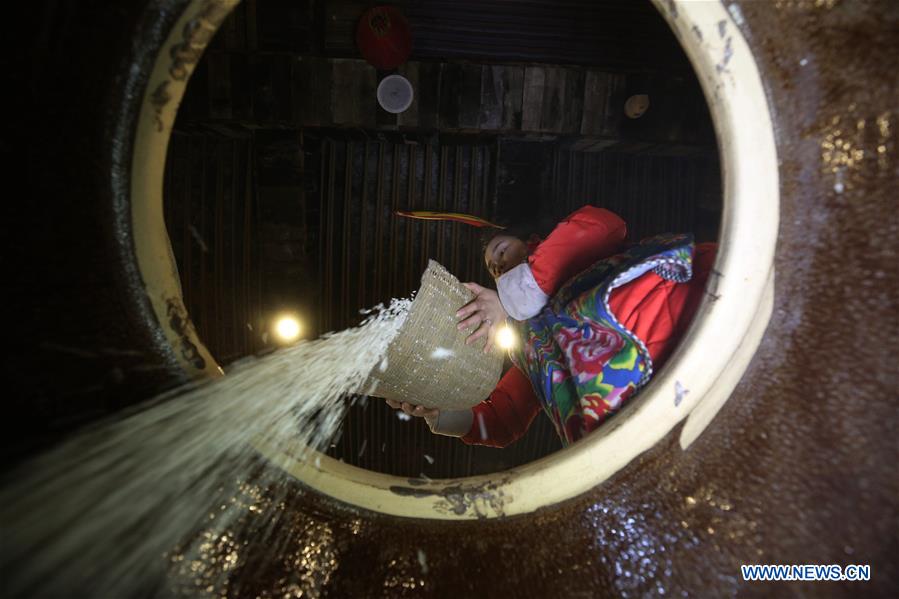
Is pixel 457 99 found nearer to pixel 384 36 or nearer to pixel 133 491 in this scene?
pixel 384 36

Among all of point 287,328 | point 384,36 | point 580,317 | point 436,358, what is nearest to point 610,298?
point 580,317

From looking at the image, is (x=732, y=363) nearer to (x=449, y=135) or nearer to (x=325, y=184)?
(x=449, y=135)

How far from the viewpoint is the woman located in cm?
146

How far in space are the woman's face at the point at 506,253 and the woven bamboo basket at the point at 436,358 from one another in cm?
47

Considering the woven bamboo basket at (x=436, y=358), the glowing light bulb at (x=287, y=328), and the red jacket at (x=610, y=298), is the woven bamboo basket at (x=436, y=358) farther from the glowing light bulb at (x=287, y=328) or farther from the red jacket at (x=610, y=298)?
the glowing light bulb at (x=287, y=328)

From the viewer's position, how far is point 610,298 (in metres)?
1.62

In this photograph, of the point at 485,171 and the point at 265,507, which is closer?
the point at 265,507

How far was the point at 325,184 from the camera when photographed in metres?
4.04

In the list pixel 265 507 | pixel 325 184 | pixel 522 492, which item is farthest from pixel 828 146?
pixel 325 184

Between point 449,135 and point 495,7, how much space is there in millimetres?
1016

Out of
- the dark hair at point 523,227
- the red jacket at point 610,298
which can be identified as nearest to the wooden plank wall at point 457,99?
the dark hair at point 523,227

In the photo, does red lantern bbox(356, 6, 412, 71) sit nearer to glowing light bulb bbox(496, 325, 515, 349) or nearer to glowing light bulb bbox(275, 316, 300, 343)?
glowing light bulb bbox(275, 316, 300, 343)

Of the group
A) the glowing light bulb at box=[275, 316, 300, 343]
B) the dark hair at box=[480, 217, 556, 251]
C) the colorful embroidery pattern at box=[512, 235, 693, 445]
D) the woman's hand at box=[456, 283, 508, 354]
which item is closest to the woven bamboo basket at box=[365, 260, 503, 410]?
the woman's hand at box=[456, 283, 508, 354]

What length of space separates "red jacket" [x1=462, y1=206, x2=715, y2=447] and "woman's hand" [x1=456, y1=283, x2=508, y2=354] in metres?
0.07
